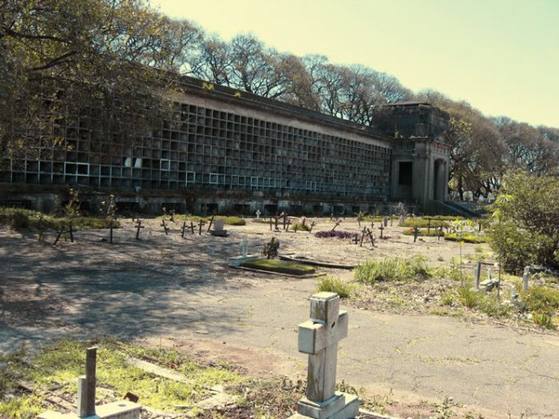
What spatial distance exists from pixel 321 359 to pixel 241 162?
25.8 meters

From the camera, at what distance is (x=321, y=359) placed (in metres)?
3.64

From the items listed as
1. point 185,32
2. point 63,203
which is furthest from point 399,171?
point 63,203

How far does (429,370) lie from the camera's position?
5.25 meters

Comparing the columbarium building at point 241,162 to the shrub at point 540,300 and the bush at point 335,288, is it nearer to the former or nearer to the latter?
the bush at point 335,288

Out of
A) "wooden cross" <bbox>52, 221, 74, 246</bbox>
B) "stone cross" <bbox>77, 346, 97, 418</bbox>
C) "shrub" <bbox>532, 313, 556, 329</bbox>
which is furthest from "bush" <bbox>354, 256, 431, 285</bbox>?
"stone cross" <bbox>77, 346, 97, 418</bbox>

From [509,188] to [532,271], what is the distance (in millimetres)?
2421

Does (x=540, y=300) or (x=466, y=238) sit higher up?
(x=466, y=238)

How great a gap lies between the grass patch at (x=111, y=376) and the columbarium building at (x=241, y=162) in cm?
1195

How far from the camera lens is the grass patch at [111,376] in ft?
13.0

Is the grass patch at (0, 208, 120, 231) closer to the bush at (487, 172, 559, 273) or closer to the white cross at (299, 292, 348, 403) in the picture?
the bush at (487, 172, 559, 273)

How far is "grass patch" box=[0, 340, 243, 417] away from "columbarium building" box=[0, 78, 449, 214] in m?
11.9

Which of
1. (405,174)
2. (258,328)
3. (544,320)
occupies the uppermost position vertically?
(405,174)

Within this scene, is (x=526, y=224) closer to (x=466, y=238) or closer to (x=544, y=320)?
(x=544, y=320)

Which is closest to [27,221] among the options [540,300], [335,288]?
[335,288]
